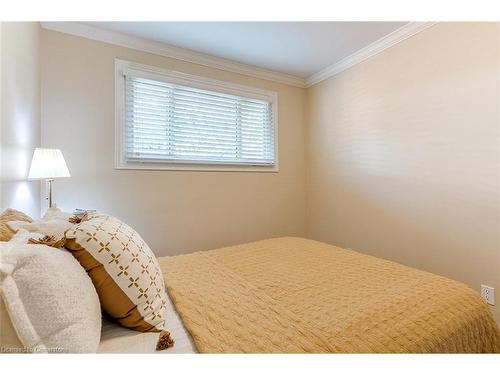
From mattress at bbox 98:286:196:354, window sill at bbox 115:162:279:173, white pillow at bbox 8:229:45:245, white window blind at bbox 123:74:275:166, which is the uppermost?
white window blind at bbox 123:74:275:166

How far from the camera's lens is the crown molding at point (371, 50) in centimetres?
212

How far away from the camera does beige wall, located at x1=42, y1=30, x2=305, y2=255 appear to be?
207cm

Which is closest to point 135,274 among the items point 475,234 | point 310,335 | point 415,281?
point 310,335

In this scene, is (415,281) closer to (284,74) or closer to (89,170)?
(89,170)

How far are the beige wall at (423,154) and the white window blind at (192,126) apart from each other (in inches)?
34.3

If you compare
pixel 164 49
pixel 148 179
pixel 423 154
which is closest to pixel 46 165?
pixel 148 179

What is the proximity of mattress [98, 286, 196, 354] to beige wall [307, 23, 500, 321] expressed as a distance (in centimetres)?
210

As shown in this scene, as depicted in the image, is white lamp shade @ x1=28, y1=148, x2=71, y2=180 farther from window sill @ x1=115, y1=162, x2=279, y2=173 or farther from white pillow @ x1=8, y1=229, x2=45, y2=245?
white pillow @ x1=8, y1=229, x2=45, y2=245

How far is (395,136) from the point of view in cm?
229

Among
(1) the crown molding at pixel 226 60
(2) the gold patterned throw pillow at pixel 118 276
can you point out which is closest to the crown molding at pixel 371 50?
(1) the crown molding at pixel 226 60

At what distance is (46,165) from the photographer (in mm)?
1529

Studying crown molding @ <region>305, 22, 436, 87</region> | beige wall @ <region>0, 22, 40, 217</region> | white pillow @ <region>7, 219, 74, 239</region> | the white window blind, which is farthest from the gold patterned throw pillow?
crown molding @ <region>305, 22, 436, 87</region>

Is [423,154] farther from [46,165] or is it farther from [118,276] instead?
[46,165]

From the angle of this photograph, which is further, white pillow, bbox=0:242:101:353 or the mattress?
the mattress
